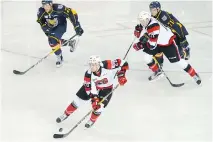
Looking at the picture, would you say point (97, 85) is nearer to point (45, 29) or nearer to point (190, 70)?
point (190, 70)

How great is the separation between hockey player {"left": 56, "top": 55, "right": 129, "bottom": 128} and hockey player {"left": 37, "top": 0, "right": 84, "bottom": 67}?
4.08 feet

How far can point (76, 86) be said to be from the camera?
4.52 metres

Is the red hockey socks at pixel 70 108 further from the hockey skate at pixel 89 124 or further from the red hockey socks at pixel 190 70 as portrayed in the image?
the red hockey socks at pixel 190 70

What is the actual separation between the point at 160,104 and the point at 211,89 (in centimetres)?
70

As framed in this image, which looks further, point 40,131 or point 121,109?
point 121,109

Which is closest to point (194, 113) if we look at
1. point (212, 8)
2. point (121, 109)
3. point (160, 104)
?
point (160, 104)

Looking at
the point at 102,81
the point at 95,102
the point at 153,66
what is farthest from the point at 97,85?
the point at 153,66

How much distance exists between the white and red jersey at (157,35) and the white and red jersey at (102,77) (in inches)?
25.8

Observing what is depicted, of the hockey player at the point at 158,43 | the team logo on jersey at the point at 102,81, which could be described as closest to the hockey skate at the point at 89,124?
the team logo on jersey at the point at 102,81

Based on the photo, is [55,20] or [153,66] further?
[55,20]

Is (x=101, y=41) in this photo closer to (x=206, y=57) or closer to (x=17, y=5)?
(x=206, y=57)

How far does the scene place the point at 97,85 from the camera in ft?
11.8

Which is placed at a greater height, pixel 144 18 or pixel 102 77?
pixel 144 18

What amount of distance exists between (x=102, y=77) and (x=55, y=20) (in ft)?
5.14
